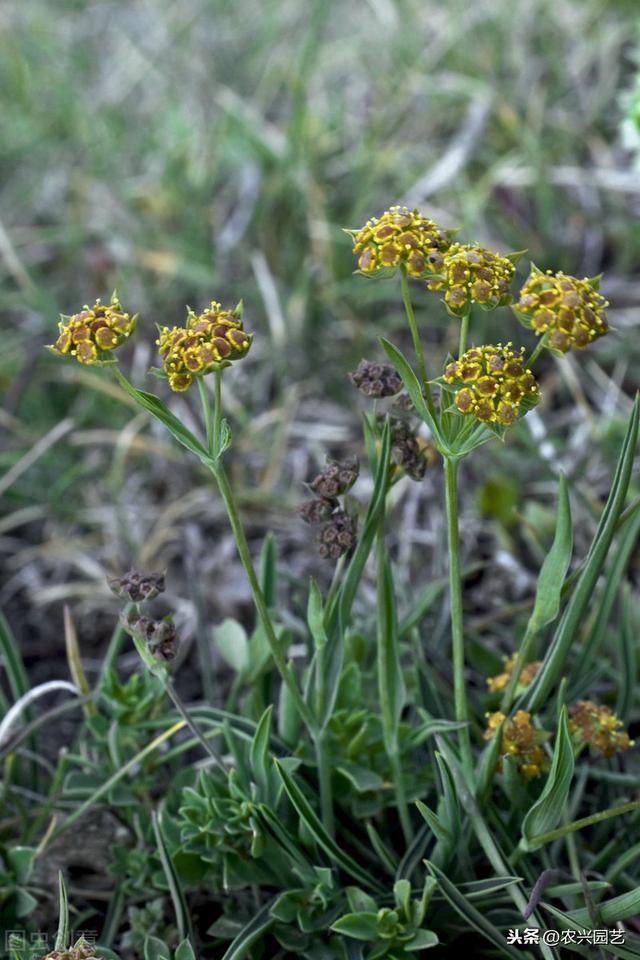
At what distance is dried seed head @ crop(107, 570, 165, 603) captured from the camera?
127cm

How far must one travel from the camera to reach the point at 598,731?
4.65ft

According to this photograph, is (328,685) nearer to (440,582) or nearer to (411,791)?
(411,791)

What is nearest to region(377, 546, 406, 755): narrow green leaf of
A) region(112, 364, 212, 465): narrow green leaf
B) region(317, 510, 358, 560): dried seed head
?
region(317, 510, 358, 560): dried seed head

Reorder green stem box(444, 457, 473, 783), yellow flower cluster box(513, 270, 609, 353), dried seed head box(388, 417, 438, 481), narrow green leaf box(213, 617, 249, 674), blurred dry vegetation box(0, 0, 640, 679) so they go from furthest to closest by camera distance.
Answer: blurred dry vegetation box(0, 0, 640, 679) → narrow green leaf box(213, 617, 249, 674) → dried seed head box(388, 417, 438, 481) → green stem box(444, 457, 473, 783) → yellow flower cluster box(513, 270, 609, 353)

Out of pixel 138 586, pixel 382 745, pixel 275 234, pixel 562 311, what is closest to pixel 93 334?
pixel 138 586

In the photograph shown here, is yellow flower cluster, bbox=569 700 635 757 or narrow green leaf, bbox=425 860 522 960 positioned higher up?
yellow flower cluster, bbox=569 700 635 757

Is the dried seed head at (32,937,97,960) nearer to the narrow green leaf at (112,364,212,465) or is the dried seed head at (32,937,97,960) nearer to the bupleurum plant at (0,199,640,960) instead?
the bupleurum plant at (0,199,640,960)

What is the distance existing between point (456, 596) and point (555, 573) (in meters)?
0.14

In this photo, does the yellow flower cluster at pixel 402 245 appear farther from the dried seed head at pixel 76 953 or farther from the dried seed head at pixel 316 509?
the dried seed head at pixel 76 953

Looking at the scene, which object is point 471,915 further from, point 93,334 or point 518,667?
point 93,334

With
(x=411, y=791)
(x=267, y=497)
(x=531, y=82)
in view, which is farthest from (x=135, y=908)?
(x=531, y=82)

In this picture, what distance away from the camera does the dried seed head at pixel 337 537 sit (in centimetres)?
128

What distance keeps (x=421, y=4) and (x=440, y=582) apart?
273 cm

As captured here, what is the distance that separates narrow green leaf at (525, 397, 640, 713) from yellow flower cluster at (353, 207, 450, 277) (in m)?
0.30
